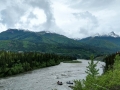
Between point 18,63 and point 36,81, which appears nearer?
point 36,81

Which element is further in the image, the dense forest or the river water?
the dense forest

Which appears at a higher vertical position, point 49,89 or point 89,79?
point 89,79

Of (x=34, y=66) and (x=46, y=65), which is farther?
(x=46, y=65)

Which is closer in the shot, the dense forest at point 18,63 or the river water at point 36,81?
the river water at point 36,81

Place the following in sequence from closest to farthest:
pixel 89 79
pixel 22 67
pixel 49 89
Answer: pixel 89 79 → pixel 49 89 → pixel 22 67

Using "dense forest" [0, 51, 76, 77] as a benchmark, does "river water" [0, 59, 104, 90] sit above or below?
below

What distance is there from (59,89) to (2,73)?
52.4 meters

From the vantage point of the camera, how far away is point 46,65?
186 metres

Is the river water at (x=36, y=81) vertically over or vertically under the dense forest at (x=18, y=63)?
under

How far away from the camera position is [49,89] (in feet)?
257

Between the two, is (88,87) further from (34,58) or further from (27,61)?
(34,58)

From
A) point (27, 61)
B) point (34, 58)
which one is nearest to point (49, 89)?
point (27, 61)

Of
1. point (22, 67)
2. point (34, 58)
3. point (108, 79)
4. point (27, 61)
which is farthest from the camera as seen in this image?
point (34, 58)

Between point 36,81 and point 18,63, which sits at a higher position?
point 18,63
